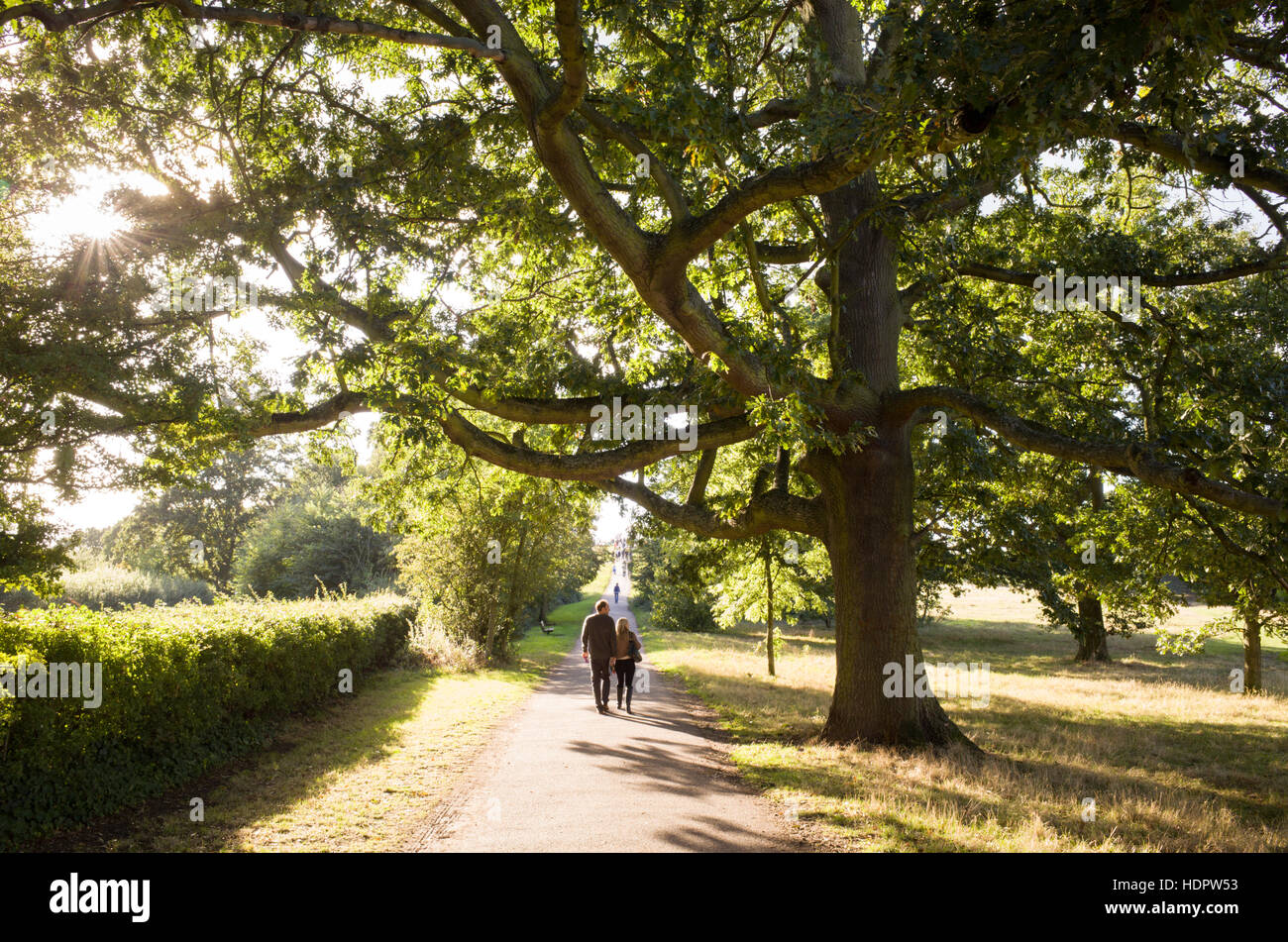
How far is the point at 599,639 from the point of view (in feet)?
43.7

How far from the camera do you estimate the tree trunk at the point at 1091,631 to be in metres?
26.0

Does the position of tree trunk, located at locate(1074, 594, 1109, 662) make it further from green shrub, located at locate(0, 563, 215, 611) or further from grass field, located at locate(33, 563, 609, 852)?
green shrub, located at locate(0, 563, 215, 611)

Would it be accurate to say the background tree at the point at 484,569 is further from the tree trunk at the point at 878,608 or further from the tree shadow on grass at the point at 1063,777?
the tree shadow on grass at the point at 1063,777

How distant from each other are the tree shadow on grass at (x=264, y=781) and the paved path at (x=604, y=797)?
173 centimetres

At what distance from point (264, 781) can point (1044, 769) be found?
9.38m

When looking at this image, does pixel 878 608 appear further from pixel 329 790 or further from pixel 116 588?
pixel 116 588

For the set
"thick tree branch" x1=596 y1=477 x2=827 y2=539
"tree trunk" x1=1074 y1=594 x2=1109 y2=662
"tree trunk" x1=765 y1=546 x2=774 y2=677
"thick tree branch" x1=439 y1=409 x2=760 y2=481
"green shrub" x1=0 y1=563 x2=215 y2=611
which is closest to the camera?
"thick tree branch" x1=439 y1=409 x2=760 y2=481

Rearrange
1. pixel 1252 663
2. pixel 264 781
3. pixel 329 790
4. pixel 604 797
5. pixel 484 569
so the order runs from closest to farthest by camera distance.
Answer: pixel 604 797 → pixel 329 790 → pixel 264 781 → pixel 1252 663 → pixel 484 569

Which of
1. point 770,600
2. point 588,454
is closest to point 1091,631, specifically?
point 770,600

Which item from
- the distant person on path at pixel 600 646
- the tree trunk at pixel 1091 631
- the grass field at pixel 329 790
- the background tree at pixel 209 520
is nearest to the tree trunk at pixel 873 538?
the distant person on path at pixel 600 646

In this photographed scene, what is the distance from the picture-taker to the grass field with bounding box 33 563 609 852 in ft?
19.0

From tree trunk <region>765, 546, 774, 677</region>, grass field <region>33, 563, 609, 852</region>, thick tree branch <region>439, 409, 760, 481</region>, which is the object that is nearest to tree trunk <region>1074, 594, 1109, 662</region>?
tree trunk <region>765, 546, 774, 677</region>

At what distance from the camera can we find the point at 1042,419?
12.1 m

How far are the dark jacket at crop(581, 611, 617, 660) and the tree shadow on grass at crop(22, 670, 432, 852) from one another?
3.52m
